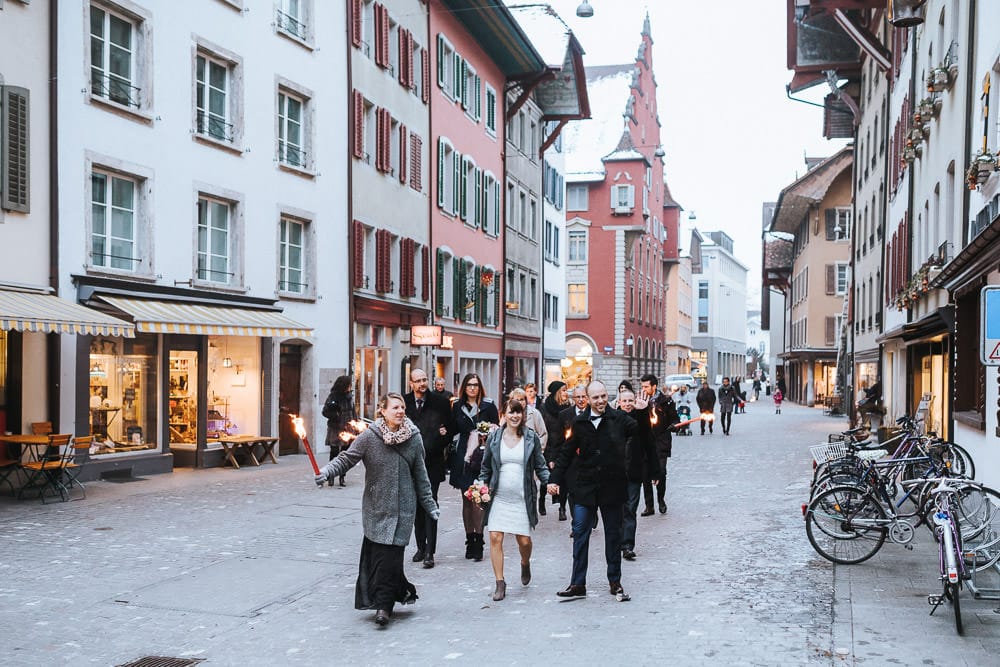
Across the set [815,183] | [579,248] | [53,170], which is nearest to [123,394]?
[53,170]

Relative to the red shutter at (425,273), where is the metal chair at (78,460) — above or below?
below

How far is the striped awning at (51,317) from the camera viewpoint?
1384 cm

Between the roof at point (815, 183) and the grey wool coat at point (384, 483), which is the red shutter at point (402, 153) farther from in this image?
the roof at point (815, 183)

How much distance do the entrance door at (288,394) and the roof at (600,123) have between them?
46068mm

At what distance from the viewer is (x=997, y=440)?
12805 millimetres

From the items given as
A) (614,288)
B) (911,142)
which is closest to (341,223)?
(911,142)

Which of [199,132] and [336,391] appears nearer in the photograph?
[336,391]

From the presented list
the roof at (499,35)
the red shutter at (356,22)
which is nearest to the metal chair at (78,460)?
the red shutter at (356,22)

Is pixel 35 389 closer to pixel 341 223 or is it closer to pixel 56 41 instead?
pixel 56 41

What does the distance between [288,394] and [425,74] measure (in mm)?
10933

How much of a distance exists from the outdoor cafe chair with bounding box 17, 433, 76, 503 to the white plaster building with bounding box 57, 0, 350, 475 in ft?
5.34

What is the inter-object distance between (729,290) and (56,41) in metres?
120

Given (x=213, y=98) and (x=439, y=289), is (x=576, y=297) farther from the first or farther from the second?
(x=213, y=98)

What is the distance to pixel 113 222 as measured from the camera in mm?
17984
